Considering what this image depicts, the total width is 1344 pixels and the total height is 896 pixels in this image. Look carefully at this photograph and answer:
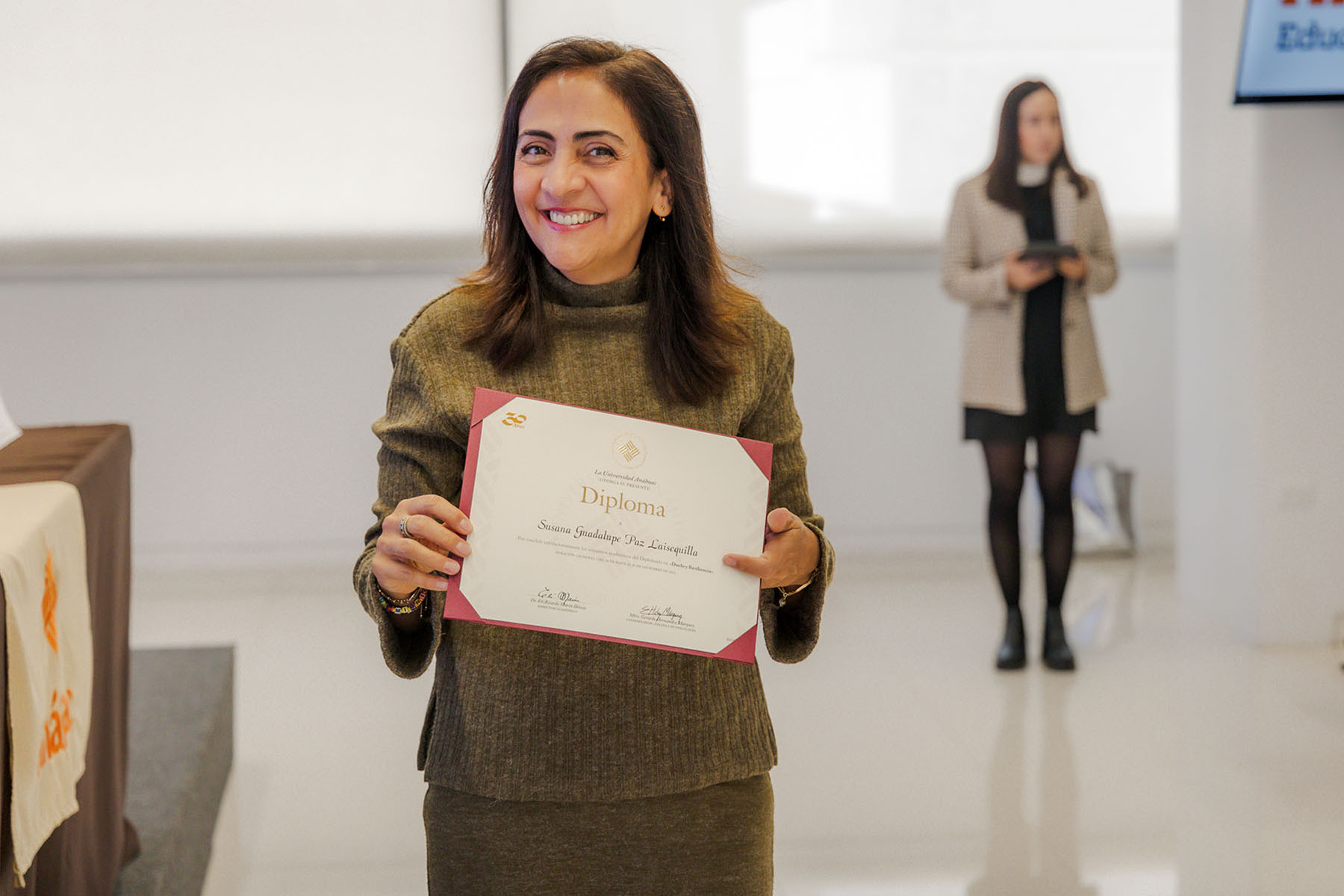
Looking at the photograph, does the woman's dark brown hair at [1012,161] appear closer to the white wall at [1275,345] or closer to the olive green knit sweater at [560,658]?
the white wall at [1275,345]

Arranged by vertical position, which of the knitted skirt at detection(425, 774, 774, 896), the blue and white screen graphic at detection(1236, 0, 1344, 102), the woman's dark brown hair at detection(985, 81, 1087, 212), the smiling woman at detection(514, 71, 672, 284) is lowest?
the knitted skirt at detection(425, 774, 774, 896)

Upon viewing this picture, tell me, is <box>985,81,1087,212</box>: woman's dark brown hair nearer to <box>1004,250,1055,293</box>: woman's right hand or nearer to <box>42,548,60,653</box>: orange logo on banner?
<box>1004,250,1055,293</box>: woman's right hand

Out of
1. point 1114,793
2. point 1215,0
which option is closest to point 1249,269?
point 1215,0

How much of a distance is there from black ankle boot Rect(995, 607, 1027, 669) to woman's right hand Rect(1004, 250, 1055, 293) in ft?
3.27

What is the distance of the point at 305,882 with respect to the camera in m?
2.80

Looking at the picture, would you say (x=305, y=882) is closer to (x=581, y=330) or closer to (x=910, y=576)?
(x=581, y=330)

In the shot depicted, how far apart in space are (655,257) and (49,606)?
1.04m

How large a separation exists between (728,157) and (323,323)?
1.77 metres

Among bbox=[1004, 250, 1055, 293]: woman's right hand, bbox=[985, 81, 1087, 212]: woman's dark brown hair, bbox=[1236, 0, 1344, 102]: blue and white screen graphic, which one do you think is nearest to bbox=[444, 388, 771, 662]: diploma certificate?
bbox=[1004, 250, 1055, 293]: woman's right hand

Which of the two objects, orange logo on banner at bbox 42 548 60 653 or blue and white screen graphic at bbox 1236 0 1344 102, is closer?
orange logo on banner at bbox 42 548 60 653

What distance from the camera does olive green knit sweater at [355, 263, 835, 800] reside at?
4.12 ft

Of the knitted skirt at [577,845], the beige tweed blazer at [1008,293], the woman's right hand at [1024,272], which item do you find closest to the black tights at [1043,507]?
the beige tweed blazer at [1008,293]
